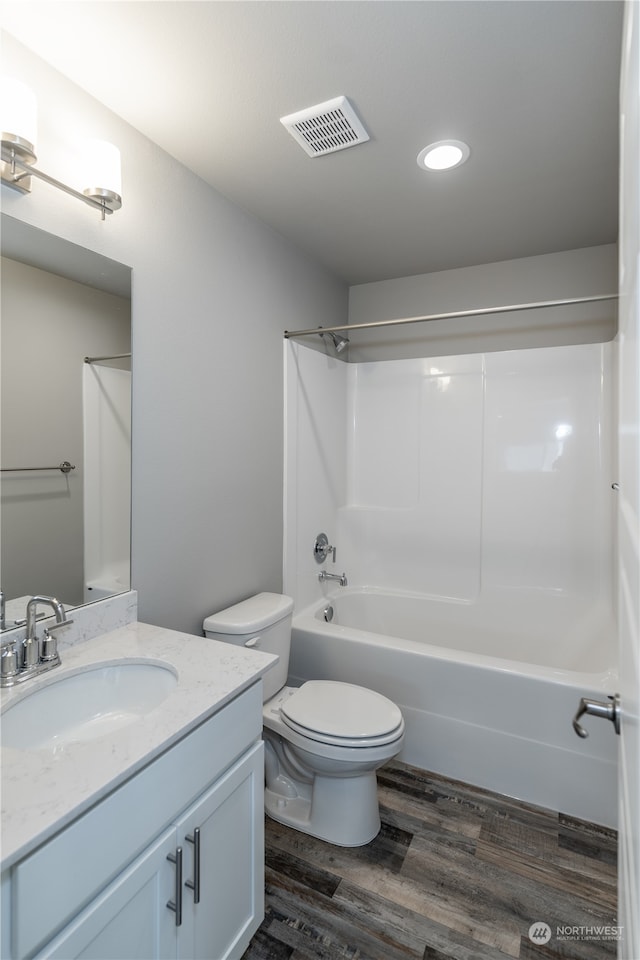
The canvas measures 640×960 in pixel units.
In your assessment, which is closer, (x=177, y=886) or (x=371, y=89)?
(x=177, y=886)

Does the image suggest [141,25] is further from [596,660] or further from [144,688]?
[596,660]

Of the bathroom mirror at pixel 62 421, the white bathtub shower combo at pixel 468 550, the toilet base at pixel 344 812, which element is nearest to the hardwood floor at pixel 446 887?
the toilet base at pixel 344 812

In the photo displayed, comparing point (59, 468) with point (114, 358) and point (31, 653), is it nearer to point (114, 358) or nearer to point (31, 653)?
point (114, 358)

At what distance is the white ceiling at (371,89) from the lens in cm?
119

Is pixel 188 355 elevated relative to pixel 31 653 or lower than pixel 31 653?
elevated

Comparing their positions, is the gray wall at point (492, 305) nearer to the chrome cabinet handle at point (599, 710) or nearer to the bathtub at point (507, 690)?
the bathtub at point (507, 690)

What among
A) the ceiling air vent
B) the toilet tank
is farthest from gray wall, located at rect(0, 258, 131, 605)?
the ceiling air vent

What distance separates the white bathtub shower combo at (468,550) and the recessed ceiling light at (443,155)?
105 cm

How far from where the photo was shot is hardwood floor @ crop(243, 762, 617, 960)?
136 centimetres

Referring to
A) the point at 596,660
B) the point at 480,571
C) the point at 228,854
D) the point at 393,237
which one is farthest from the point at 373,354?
the point at 228,854

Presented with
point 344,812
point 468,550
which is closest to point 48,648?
point 344,812

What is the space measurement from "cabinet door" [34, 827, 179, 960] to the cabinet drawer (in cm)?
2

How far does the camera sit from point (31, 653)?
1.19 m

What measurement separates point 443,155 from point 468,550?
2.01 meters
